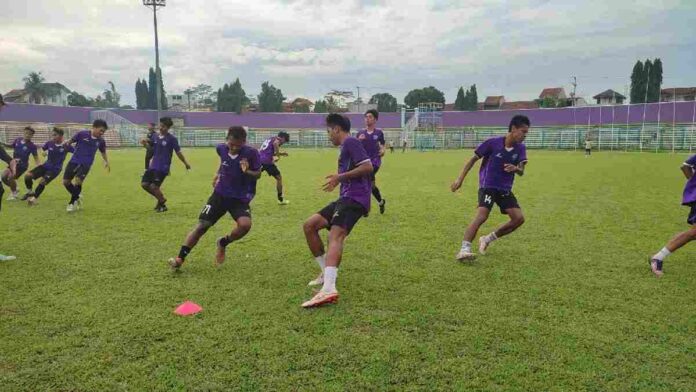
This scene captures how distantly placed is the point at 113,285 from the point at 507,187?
5362 millimetres

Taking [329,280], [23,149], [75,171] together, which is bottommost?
[329,280]

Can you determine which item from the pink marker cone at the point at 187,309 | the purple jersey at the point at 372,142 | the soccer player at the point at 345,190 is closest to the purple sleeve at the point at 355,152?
the soccer player at the point at 345,190

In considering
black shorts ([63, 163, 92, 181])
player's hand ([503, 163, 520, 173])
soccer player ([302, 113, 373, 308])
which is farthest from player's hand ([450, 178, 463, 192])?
black shorts ([63, 163, 92, 181])

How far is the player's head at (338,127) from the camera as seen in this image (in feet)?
18.5

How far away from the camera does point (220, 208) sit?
6.70 metres

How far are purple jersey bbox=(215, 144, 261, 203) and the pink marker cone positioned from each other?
74.5 inches

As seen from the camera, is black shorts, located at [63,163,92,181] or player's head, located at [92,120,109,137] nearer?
player's head, located at [92,120,109,137]

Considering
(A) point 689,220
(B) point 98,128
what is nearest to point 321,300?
(A) point 689,220

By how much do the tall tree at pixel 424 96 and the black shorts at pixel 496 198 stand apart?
95.1 meters

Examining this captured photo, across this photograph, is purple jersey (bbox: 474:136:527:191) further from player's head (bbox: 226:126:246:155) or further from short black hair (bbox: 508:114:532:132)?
player's head (bbox: 226:126:246:155)

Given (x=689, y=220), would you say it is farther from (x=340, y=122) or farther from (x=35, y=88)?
(x=35, y=88)

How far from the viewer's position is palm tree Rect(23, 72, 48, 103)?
82250 millimetres

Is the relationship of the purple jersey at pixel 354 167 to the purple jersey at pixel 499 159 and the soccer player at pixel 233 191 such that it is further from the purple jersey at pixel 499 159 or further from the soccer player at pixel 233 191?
the purple jersey at pixel 499 159

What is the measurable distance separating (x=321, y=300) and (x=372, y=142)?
6.11 m
